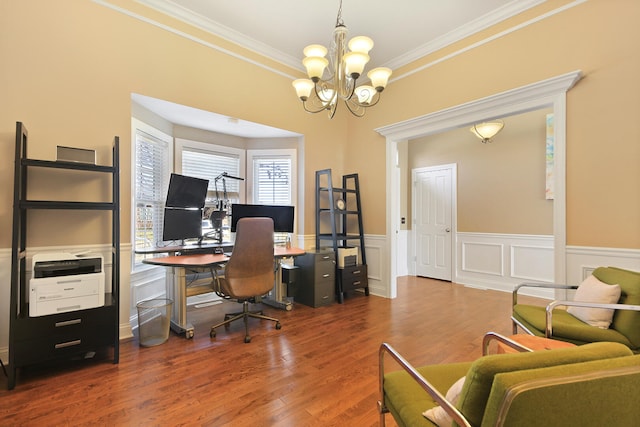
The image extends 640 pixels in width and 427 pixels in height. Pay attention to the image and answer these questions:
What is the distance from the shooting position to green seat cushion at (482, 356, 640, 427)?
2.43ft

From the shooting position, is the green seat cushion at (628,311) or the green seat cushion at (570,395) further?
the green seat cushion at (628,311)

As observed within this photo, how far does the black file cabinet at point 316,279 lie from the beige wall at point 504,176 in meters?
2.80

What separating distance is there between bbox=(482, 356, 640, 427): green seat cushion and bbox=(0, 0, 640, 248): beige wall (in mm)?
2401

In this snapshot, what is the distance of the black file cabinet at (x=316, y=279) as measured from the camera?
3.87m

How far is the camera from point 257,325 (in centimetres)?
323

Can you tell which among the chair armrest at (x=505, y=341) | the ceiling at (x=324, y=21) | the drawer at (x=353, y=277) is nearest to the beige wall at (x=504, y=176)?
the ceiling at (x=324, y=21)

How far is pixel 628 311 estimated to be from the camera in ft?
6.36

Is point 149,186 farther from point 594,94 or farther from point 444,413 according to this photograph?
point 594,94

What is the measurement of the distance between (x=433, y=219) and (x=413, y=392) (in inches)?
194

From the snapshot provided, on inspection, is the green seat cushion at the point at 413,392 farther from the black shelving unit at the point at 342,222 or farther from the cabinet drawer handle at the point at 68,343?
the black shelving unit at the point at 342,222

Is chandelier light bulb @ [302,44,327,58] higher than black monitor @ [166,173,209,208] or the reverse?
higher

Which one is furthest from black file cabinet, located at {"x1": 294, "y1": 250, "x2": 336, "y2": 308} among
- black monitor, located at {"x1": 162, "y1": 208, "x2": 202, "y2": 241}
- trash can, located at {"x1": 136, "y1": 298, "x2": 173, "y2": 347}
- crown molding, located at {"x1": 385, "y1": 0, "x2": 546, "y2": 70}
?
crown molding, located at {"x1": 385, "y1": 0, "x2": 546, "y2": 70}

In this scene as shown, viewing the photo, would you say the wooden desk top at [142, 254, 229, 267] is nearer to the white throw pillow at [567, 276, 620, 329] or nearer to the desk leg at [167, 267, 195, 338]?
the desk leg at [167, 267, 195, 338]

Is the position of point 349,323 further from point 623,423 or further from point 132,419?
point 623,423
